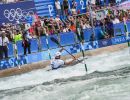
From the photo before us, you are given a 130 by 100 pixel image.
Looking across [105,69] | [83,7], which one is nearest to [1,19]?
[83,7]

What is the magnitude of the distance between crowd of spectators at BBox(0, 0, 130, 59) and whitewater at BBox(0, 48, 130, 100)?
2.05 meters

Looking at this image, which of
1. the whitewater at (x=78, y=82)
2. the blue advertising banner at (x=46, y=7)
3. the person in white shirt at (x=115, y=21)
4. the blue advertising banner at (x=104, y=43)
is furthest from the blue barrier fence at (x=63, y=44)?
the blue advertising banner at (x=46, y=7)

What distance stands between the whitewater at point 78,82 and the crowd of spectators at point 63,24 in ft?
6.73

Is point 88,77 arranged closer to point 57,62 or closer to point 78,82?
point 78,82

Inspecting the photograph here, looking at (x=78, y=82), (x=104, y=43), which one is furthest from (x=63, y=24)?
(x=78, y=82)

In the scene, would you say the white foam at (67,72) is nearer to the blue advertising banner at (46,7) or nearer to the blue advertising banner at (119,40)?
the blue advertising banner at (119,40)

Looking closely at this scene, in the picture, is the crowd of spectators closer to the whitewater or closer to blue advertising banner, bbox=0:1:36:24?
blue advertising banner, bbox=0:1:36:24

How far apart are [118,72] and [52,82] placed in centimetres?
256

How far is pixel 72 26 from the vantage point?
26703 mm

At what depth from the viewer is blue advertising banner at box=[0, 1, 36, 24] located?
2863 centimetres

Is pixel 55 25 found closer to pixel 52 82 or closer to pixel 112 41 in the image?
pixel 112 41

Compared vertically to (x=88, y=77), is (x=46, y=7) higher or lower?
higher

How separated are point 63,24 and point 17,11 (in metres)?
3.65

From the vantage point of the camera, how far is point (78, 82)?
18.0 meters
